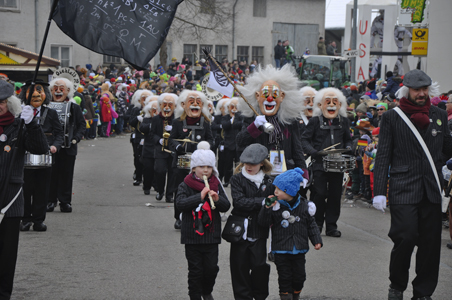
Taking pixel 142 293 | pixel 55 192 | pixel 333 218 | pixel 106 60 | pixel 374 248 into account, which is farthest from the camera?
pixel 106 60

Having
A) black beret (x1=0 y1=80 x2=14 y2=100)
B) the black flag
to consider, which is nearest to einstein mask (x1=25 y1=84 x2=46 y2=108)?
the black flag

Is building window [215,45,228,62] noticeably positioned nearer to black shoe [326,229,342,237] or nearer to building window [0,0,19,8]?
building window [0,0,19,8]

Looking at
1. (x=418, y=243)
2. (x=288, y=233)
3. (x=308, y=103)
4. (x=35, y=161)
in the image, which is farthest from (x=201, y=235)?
(x=308, y=103)

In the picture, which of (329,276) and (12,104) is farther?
(329,276)

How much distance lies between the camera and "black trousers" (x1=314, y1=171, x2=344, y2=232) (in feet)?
30.2

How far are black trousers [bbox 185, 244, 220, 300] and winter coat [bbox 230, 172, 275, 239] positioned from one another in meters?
0.38

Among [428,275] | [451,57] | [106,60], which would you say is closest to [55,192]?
[428,275]

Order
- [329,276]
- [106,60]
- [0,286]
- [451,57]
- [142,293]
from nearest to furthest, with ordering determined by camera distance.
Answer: [0,286] < [142,293] < [329,276] < [451,57] < [106,60]

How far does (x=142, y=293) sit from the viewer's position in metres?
6.15

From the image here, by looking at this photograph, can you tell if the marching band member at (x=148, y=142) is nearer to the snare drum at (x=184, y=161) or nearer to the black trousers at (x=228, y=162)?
the black trousers at (x=228, y=162)

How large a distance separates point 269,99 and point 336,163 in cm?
251

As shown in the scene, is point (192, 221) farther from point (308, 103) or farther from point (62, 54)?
point (62, 54)

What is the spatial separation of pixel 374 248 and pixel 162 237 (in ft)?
8.93

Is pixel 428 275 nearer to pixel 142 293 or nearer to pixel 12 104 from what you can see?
pixel 142 293
